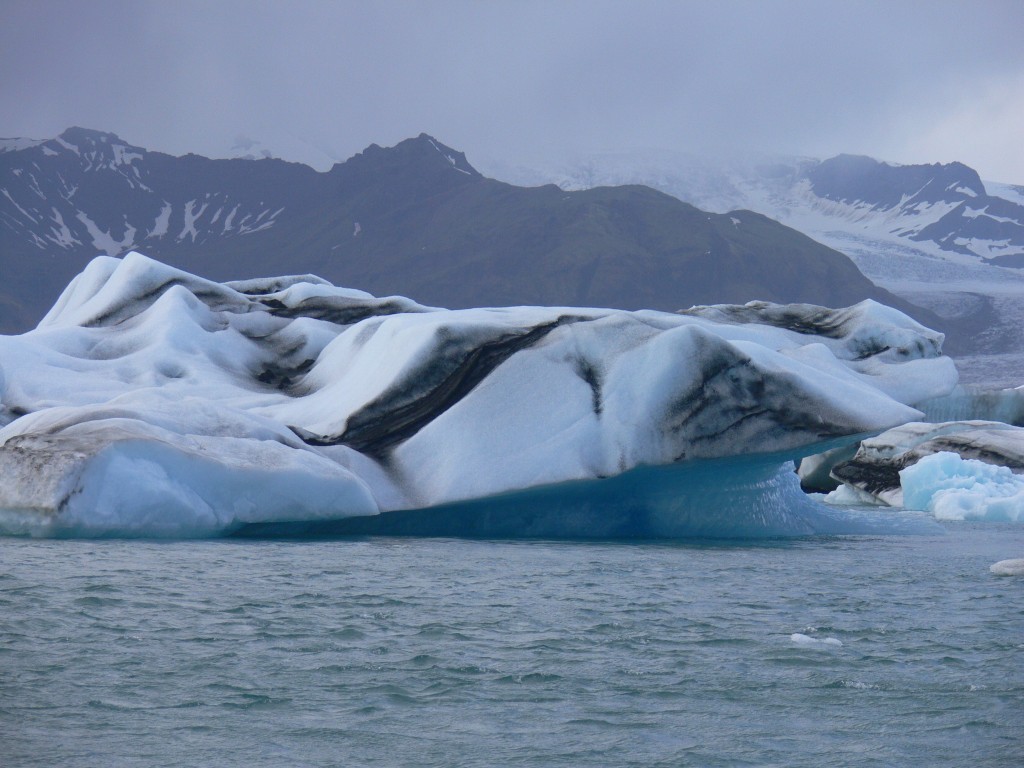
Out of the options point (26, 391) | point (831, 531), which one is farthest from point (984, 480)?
point (26, 391)

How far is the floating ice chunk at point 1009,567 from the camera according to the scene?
10943 mm

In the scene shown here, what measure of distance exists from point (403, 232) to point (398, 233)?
0.58 m

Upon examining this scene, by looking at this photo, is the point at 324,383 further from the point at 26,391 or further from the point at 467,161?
the point at 467,161

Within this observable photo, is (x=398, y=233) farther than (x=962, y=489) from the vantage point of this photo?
Yes

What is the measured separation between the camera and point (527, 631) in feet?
25.4

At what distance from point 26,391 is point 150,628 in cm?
1005

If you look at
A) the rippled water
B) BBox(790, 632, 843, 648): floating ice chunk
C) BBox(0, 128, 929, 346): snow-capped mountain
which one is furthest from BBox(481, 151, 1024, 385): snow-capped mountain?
BBox(790, 632, 843, 648): floating ice chunk

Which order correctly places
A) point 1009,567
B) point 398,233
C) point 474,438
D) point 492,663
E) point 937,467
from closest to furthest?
point 492,663
point 1009,567
point 474,438
point 937,467
point 398,233

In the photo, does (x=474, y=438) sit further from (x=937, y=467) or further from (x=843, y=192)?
(x=843, y=192)

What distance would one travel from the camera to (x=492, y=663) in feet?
22.3

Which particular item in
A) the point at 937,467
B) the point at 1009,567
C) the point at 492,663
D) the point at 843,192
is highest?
the point at 843,192

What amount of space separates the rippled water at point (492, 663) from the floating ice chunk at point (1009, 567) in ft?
1.19

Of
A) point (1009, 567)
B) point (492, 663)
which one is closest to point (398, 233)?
point (1009, 567)

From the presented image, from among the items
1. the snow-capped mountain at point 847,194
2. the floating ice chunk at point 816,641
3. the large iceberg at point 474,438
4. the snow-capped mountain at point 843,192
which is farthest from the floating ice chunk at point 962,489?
the snow-capped mountain at point 843,192
